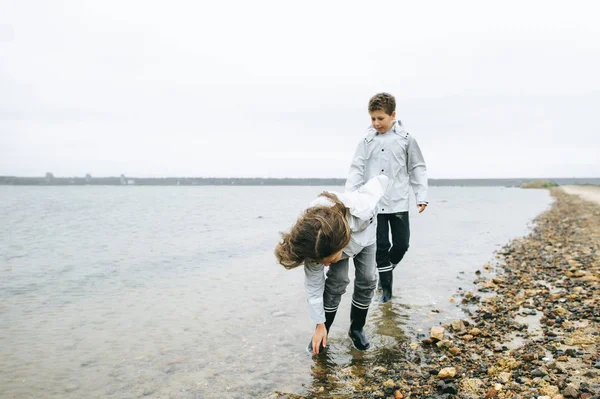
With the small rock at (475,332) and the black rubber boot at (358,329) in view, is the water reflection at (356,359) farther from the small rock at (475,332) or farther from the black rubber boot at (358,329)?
the small rock at (475,332)

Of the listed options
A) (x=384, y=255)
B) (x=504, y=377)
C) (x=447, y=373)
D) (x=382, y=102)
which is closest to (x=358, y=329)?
(x=447, y=373)

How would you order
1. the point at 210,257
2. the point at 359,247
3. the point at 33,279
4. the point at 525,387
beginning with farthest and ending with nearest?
1. the point at 210,257
2. the point at 33,279
3. the point at 359,247
4. the point at 525,387

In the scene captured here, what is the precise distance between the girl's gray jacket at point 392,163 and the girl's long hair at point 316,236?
184 cm

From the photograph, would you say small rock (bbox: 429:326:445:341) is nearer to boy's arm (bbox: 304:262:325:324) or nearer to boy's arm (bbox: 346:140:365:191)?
boy's arm (bbox: 304:262:325:324)

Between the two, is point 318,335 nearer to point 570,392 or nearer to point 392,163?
point 570,392

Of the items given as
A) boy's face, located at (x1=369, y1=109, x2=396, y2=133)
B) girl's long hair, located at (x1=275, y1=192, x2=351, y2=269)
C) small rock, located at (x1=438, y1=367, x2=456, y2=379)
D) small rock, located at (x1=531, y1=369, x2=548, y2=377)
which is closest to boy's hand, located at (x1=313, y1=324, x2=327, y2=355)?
girl's long hair, located at (x1=275, y1=192, x2=351, y2=269)

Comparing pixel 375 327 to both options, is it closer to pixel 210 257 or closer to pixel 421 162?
pixel 421 162

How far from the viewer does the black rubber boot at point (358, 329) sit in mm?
3781

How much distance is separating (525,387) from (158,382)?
2.67 metres

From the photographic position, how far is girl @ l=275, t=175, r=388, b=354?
9.80 ft

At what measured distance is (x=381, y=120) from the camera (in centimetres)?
475

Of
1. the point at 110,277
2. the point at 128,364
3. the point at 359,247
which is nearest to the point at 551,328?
the point at 359,247

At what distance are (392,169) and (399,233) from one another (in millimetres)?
787

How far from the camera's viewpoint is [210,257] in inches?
396
